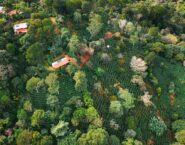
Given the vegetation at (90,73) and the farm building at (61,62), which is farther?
the farm building at (61,62)

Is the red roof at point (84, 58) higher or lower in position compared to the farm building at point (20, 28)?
lower

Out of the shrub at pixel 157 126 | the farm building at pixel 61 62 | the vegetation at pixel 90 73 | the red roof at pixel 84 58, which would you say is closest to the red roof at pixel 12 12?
the vegetation at pixel 90 73

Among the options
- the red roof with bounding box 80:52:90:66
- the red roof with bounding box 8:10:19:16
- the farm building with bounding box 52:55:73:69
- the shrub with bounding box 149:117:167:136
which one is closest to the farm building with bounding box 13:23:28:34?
the red roof with bounding box 8:10:19:16

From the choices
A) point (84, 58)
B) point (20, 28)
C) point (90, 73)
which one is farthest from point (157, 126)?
point (20, 28)

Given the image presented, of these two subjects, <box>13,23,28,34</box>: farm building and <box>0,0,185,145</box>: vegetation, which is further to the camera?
<box>13,23,28,34</box>: farm building

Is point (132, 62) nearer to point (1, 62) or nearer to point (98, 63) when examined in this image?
point (98, 63)

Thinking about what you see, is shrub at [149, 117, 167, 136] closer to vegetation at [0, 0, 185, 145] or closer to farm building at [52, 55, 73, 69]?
vegetation at [0, 0, 185, 145]

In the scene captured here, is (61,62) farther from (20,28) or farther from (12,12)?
(12,12)

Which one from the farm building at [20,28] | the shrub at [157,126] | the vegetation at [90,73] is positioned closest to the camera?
the vegetation at [90,73]

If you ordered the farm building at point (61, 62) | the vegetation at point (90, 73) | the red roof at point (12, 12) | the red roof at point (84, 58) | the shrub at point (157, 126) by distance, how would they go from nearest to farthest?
the vegetation at point (90, 73)
the shrub at point (157, 126)
the farm building at point (61, 62)
the red roof at point (84, 58)
the red roof at point (12, 12)

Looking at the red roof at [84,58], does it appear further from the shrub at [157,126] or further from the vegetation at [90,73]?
the shrub at [157,126]

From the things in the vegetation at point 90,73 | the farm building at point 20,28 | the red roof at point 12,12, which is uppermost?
the red roof at point 12,12

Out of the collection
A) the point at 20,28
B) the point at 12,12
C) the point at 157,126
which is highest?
the point at 12,12

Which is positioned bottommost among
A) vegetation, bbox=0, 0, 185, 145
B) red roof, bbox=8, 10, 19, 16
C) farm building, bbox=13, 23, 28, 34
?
vegetation, bbox=0, 0, 185, 145
